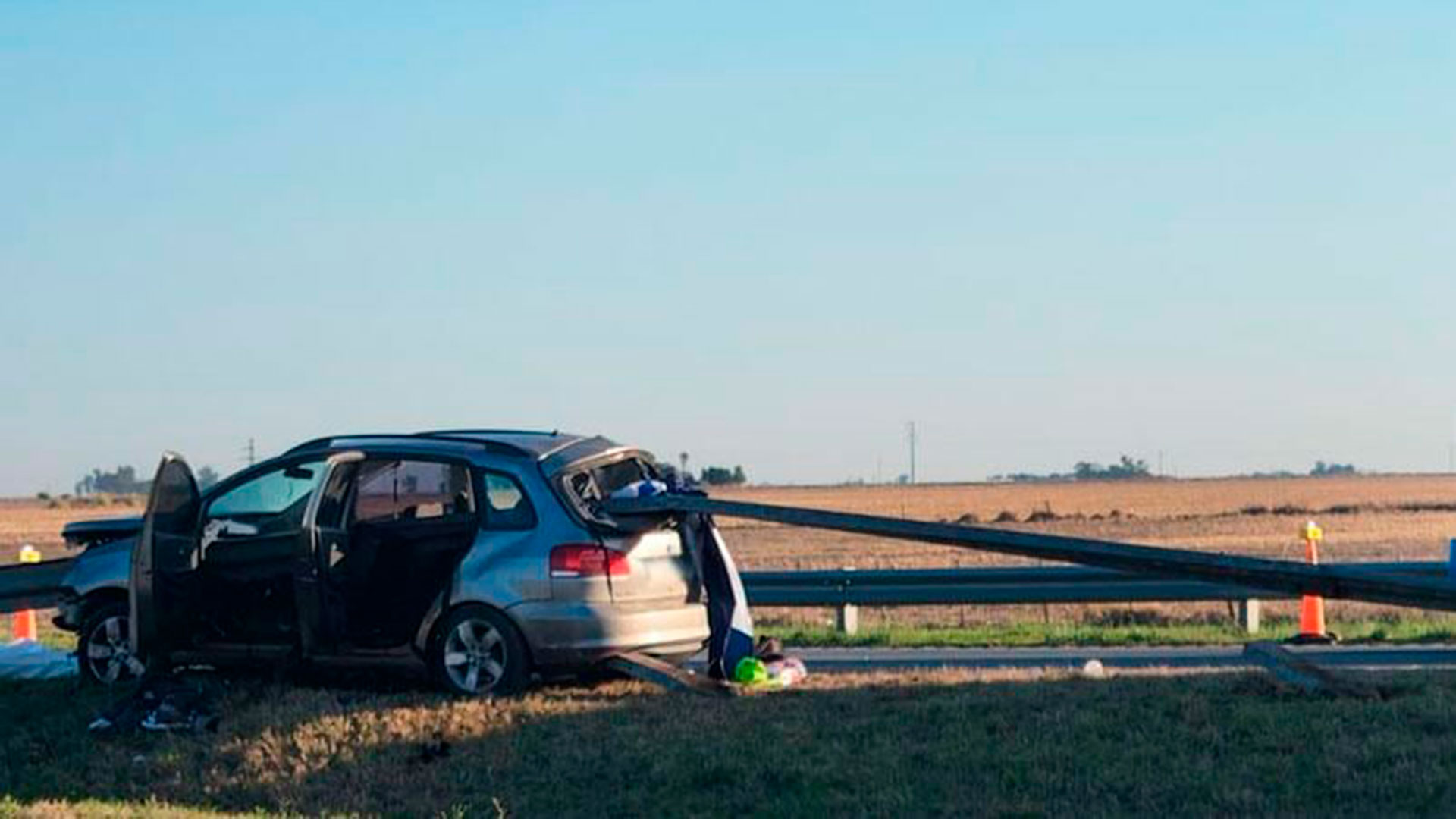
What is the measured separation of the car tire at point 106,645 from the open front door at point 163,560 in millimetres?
666

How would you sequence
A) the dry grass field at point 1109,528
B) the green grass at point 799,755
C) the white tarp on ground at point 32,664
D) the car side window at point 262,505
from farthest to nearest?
the dry grass field at point 1109,528, the white tarp on ground at point 32,664, the car side window at point 262,505, the green grass at point 799,755

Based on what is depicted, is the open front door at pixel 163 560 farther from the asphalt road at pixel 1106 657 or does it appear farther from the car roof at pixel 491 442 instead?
the asphalt road at pixel 1106 657

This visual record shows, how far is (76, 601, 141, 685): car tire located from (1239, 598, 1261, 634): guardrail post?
10882mm

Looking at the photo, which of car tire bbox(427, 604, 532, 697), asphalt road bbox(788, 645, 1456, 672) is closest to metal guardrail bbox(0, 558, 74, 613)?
car tire bbox(427, 604, 532, 697)

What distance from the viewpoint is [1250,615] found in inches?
751

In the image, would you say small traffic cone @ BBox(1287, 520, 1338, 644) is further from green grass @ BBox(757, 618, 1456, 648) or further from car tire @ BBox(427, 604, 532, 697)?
car tire @ BBox(427, 604, 532, 697)

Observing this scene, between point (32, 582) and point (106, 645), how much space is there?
1.65m

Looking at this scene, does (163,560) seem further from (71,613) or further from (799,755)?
(799,755)

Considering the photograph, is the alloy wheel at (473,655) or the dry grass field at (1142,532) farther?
the dry grass field at (1142,532)

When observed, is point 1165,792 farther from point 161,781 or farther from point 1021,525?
point 1021,525

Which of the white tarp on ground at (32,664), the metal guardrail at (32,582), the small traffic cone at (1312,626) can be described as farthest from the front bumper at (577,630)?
the small traffic cone at (1312,626)

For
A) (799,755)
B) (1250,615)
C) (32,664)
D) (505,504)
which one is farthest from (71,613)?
(1250,615)

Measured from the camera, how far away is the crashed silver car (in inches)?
423

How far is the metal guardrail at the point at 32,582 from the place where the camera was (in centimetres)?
1327
